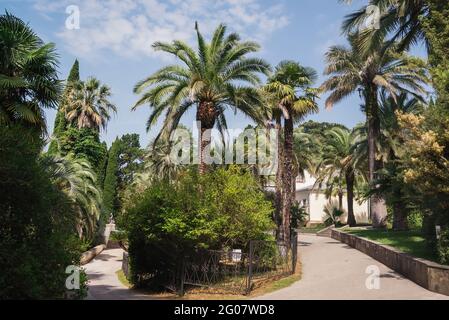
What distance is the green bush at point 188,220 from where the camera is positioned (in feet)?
46.4

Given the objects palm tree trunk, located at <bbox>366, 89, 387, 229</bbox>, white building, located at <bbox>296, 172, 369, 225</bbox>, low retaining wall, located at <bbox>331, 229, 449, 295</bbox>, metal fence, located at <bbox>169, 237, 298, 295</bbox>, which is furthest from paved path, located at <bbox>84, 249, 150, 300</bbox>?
white building, located at <bbox>296, 172, 369, 225</bbox>

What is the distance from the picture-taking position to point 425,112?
13.8 metres

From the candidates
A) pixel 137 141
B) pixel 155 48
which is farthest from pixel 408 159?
pixel 137 141

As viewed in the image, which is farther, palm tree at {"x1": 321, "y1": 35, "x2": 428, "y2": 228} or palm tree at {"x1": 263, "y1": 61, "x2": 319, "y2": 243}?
palm tree at {"x1": 321, "y1": 35, "x2": 428, "y2": 228}

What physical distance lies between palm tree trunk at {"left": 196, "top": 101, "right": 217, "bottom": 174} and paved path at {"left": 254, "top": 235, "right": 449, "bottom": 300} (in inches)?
246

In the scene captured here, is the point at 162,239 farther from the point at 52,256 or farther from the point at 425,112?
the point at 425,112

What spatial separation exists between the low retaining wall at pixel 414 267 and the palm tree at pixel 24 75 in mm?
11667

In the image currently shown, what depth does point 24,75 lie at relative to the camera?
39.4 feet

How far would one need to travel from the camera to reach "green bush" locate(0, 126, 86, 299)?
684 centimetres

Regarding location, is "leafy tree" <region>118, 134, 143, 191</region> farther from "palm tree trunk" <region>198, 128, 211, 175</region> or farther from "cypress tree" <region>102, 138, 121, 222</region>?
"palm tree trunk" <region>198, 128, 211, 175</region>

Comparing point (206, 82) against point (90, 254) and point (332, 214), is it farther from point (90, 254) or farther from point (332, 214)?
point (332, 214)

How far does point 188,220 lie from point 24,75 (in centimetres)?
652

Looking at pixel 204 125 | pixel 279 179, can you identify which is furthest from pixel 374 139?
pixel 204 125

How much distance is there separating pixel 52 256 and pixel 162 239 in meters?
A: 6.94
